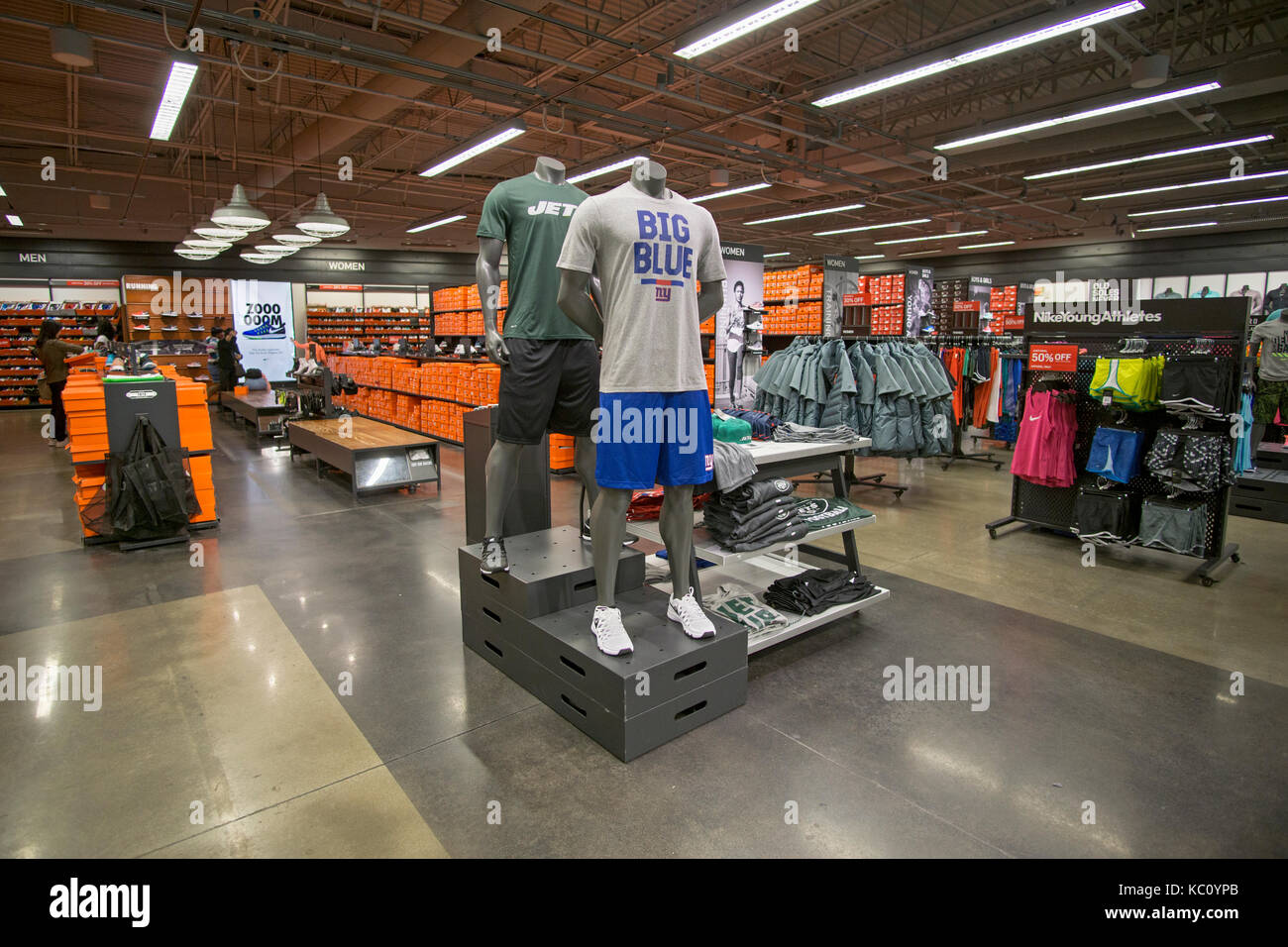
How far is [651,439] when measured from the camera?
228 centimetres

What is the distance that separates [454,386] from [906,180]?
9766 mm

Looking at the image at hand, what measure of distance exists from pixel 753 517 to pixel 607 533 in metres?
0.83

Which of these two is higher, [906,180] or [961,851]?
[906,180]

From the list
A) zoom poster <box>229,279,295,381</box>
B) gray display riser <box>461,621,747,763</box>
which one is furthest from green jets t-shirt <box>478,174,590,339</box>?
zoom poster <box>229,279,295,381</box>

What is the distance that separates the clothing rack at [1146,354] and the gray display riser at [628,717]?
11.0ft

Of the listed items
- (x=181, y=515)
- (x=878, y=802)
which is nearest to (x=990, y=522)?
(x=878, y=802)

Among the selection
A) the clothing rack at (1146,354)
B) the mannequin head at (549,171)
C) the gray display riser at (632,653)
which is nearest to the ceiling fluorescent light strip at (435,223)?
the clothing rack at (1146,354)

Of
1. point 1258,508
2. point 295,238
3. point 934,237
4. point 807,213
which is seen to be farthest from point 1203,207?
point 295,238

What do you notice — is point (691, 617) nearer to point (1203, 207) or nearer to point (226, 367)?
point (226, 367)

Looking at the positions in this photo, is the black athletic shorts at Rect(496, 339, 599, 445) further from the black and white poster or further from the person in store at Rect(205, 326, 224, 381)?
the person in store at Rect(205, 326, 224, 381)

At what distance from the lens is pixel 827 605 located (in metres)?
3.16

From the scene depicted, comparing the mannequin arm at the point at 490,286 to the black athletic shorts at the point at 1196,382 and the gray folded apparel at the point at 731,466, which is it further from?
the black athletic shorts at the point at 1196,382

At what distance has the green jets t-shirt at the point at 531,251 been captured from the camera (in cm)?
259
